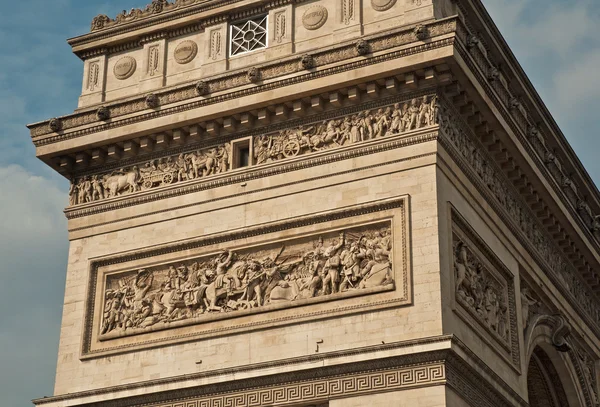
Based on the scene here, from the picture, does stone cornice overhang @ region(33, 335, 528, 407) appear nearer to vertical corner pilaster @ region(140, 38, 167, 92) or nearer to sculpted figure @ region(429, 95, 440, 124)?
sculpted figure @ region(429, 95, 440, 124)

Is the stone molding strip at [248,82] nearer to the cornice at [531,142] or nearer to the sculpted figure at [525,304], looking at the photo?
the cornice at [531,142]

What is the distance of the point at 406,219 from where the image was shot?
19.9m

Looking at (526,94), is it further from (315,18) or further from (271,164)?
(271,164)

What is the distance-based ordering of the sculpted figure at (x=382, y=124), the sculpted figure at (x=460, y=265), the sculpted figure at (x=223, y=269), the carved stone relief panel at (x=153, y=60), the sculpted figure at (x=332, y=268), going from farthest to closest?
the carved stone relief panel at (x=153, y=60), the sculpted figure at (x=223, y=269), the sculpted figure at (x=382, y=124), the sculpted figure at (x=460, y=265), the sculpted figure at (x=332, y=268)

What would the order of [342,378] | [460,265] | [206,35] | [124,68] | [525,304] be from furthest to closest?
[124,68]
[525,304]
[206,35]
[460,265]
[342,378]

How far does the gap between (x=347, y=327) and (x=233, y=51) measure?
6.33 m

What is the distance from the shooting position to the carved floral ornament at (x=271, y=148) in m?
20.8

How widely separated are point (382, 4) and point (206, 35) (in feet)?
11.8

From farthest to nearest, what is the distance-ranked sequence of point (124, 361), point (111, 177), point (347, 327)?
point (111, 177) < point (124, 361) < point (347, 327)

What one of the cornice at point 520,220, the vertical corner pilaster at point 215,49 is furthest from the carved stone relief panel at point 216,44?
the cornice at point 520,220

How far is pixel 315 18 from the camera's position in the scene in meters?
22.4

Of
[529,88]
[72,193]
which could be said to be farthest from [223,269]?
[529,88]

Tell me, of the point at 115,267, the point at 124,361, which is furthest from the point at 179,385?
the point at 115,267

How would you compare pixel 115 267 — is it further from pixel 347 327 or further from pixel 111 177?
pixel 347 327
